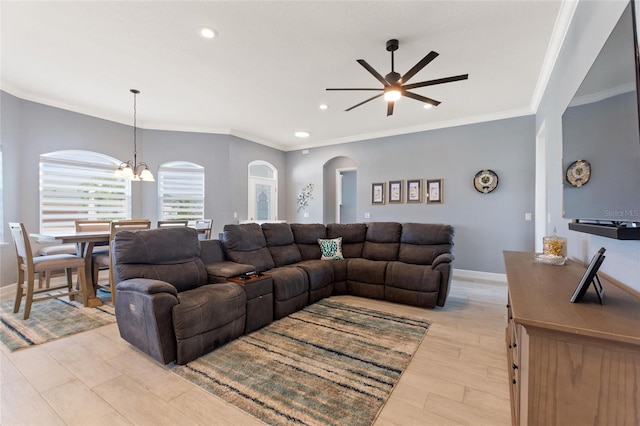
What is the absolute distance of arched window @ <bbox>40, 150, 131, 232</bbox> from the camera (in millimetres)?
4223

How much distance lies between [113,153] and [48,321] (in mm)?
3019

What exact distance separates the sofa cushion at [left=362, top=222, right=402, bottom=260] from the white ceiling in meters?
1.87

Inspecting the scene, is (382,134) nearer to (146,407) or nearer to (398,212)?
(398,212)

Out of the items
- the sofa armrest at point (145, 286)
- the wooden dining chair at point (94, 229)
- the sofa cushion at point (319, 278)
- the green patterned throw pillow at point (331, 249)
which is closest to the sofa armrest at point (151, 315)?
the sofa armrest at point (145, 286)

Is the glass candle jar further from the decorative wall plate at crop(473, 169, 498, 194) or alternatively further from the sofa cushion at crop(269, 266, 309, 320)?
the decorative wall plate at crop(473, 169, 498, 194)

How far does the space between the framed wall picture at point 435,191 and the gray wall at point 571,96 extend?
1.92 metres

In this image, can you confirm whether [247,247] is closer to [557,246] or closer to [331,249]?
[331,249]

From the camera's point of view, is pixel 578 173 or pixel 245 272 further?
pixel 245 272

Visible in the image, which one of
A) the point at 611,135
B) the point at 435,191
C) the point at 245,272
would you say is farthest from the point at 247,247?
the point at 435,191

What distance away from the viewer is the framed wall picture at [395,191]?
5.53m

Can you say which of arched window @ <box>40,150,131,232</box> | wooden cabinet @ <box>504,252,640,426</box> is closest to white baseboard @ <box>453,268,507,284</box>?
wooden cabinet @ <box>504,252,640,426</box>

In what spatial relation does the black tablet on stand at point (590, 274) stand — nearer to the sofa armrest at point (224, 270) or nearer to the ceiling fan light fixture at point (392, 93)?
the ceiling fan light fixture at point (392, 93)

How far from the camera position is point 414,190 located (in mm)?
5387

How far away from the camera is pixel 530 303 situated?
3.48 ft
